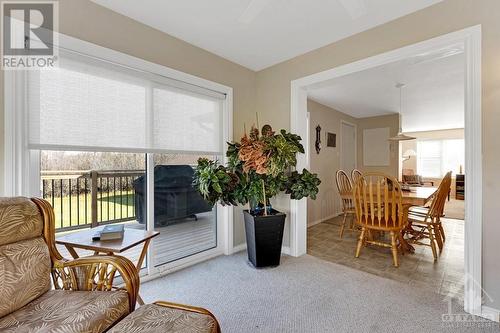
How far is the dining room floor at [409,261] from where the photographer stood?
7.17 ft

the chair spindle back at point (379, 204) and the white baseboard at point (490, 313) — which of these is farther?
the chair spindle back at point (379, 204)

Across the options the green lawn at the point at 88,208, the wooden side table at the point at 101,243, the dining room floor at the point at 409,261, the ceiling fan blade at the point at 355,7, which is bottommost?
the dining room floor at the point at 409,261

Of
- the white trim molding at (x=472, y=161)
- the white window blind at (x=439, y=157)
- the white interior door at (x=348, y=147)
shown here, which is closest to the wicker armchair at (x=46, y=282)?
the white trim molding at (x=472, y=161)

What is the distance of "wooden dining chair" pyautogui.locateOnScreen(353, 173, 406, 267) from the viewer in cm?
253

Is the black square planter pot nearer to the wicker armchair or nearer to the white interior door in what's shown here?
the wicker armchair

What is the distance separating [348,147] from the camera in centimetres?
561

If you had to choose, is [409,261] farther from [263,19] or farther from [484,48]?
[263,19]

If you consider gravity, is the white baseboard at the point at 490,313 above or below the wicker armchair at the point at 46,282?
below

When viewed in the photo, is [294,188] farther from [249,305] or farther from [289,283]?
[249,305]

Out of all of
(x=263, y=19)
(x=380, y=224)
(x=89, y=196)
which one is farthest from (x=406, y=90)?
(x=89, y=196)

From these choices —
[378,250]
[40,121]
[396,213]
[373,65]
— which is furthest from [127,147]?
[378,250]

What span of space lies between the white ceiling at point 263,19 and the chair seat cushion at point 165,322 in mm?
1983

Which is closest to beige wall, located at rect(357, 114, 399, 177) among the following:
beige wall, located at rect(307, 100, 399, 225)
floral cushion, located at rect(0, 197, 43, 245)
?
beige wall, located at rect(307, 100, 399, 225)

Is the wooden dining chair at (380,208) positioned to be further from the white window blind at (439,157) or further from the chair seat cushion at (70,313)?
the white window blind at (439,157)
